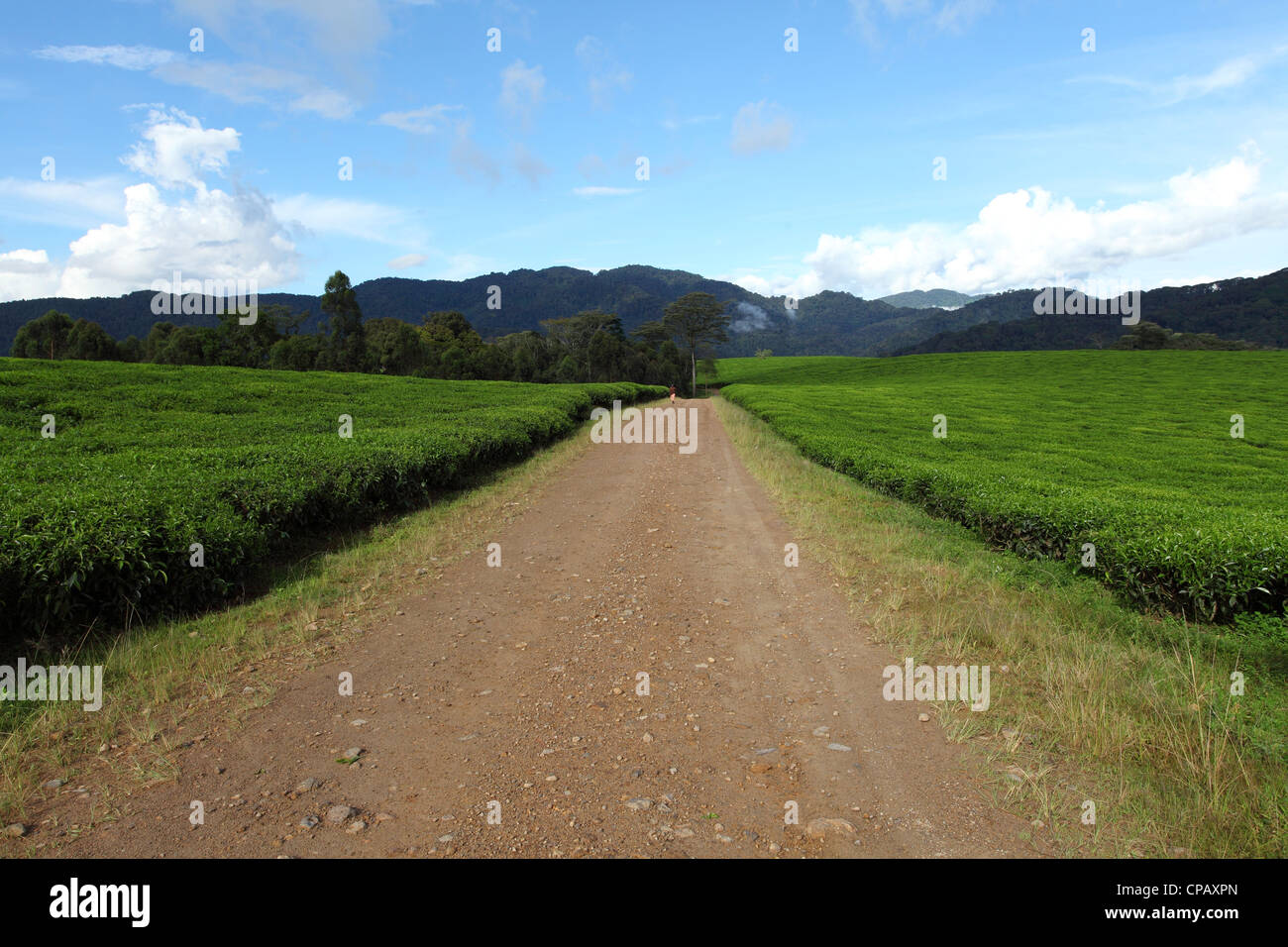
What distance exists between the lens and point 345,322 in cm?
6103

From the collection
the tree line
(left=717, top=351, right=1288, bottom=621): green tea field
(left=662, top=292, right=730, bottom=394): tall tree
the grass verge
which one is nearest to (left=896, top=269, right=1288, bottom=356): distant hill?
(left=662, top=292, right=730, bottom=394): tall tree

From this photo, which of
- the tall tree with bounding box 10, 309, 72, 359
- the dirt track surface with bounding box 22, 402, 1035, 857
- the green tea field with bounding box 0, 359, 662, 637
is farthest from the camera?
the tall tree with bounding box 10, 309, 72, 359

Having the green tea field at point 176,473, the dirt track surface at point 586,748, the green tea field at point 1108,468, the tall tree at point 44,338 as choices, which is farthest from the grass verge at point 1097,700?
the tall tree at point 44,338

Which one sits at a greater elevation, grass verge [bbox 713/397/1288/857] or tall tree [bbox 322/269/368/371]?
tall tree [bbox 322/269/368/371]

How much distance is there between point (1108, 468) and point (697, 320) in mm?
66458

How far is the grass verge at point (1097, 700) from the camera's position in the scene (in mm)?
3217

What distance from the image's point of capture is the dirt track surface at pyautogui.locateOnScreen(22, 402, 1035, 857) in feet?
10.4

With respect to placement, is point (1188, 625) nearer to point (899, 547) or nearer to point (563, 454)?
point (899, 547)

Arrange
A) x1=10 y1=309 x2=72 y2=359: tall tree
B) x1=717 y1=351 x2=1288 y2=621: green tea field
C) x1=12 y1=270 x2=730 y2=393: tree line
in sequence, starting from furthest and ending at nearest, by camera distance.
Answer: x1=12 y1=270 x2=730 y2=393: tree line
x1=10 y1=309 x2=72 y2=359: tall tree
x1=717 y1=351 x2=1288 y2=621: green tea field

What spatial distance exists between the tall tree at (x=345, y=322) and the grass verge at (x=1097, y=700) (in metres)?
60.5

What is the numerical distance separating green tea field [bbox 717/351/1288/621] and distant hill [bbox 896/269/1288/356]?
77.0 metres

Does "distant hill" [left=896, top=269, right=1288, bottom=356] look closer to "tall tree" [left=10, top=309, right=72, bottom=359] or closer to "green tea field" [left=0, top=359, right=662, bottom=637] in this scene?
"green tea field" [left=0, top=359, right=662, bottom=637]

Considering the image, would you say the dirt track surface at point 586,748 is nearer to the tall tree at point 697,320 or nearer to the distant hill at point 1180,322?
the tall tree at point 697,320
